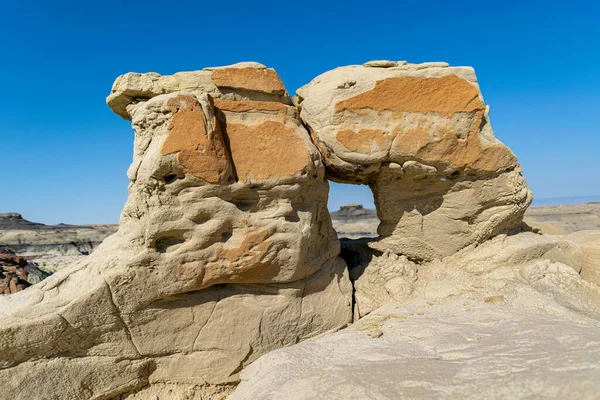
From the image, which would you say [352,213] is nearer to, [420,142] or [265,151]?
[420,142]

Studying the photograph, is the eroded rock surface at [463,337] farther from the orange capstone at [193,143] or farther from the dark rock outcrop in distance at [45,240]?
the dark rock outcrop in distance at [45,240]

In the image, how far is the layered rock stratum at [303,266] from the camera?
301cm

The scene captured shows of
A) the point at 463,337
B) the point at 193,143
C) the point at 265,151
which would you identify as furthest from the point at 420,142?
the point at 193,143

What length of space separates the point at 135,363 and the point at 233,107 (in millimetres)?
2475

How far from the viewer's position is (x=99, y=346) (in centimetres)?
336

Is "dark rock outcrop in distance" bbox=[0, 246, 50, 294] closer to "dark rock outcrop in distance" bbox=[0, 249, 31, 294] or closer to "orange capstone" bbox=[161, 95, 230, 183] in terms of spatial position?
"dark rock outcrop in distance" bbox=[0, 249, 31, 294]

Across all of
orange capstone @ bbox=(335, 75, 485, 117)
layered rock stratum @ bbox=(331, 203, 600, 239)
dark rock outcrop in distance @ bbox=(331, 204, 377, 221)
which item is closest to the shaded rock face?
orange capstone @ bbox=(335, 75, 485, 117)

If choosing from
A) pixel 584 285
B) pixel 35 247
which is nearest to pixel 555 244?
pixel 584 285

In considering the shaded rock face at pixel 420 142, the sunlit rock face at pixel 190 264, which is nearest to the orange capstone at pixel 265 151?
the sunlit rock face at pixel 190 264

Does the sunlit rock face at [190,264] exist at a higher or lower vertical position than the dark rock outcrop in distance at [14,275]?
higher

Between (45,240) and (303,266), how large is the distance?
81.1ft

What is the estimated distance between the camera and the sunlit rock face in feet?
10.6

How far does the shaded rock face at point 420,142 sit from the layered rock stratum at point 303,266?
2 centimetres

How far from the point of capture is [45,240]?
2330cm
